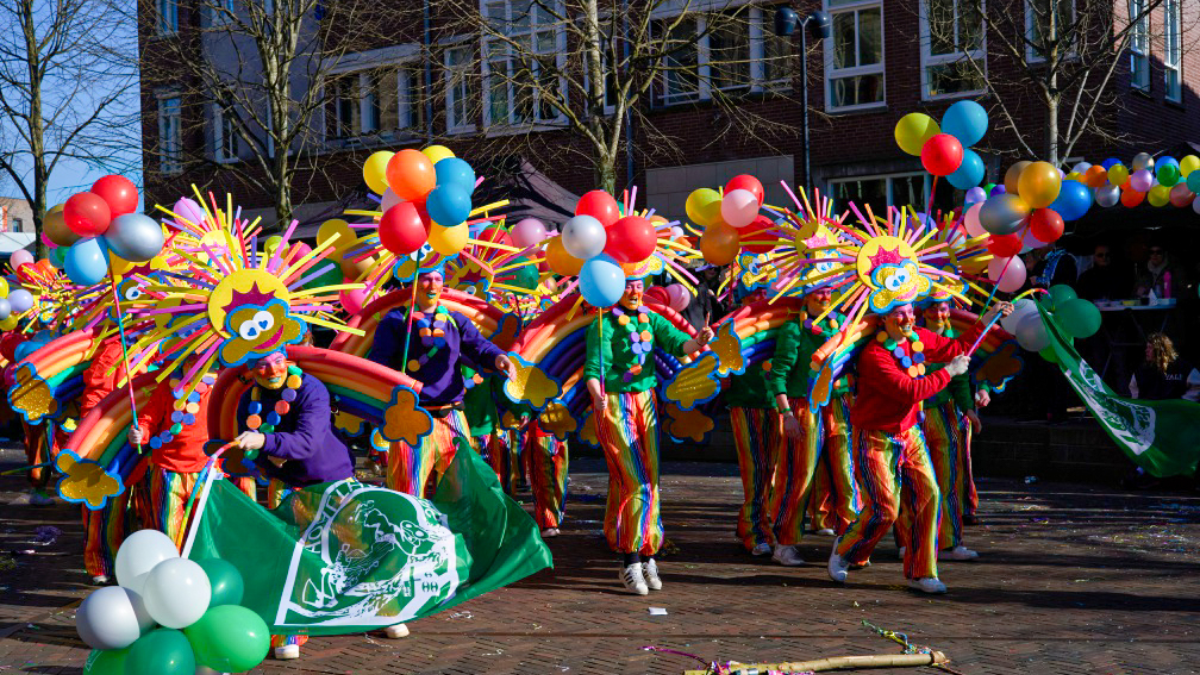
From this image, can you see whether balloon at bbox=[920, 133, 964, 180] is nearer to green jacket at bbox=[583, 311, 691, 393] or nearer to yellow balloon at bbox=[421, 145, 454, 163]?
green jacket at bbox=[583, 311, 691, 393]

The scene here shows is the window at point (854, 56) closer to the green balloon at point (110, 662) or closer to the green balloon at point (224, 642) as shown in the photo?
the green balloon at point (224, 642)

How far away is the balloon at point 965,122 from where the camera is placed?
8094 millimetres

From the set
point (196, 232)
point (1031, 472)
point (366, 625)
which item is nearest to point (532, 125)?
point (1031, 472)

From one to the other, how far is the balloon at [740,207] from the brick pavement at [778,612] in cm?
212

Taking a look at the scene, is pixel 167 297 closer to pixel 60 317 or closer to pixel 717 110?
pixel 60 317

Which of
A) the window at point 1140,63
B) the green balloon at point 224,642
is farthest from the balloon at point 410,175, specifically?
the window at point 1140,63

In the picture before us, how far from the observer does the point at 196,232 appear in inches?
320

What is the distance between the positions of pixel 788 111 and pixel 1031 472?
9405 mm

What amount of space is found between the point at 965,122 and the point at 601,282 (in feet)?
8.50

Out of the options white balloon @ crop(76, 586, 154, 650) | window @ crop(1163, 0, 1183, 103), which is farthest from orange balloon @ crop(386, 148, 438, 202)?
window @ crop(1163, 0, 1183, 103)

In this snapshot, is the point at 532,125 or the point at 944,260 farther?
the point at 532,125

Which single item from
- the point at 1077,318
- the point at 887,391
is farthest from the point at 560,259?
the point at 1077,318

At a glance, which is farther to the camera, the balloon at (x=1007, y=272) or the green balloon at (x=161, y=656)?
the balloon at (x=1007, y=272)

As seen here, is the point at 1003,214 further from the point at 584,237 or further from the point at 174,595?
the point at 174,595
